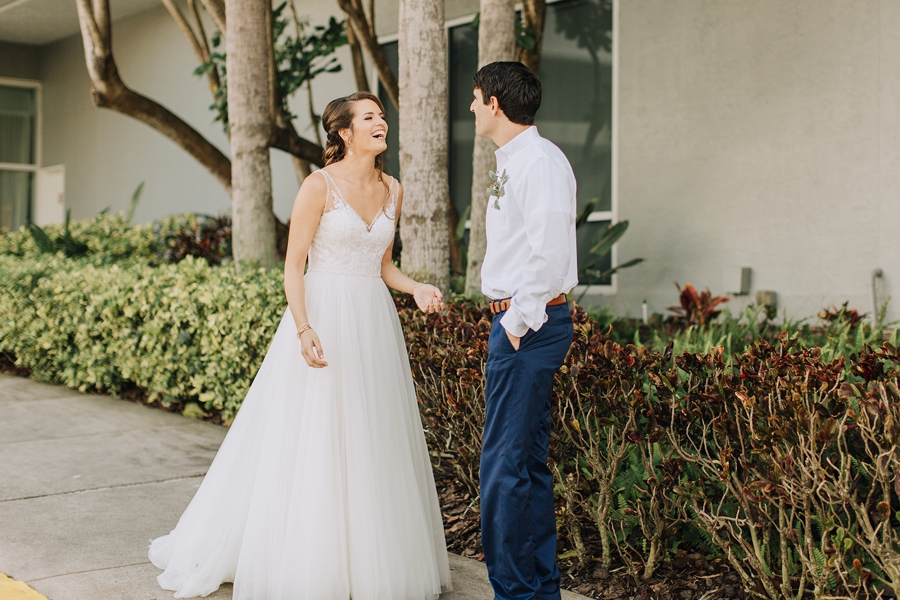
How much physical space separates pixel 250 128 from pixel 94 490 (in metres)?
2.94

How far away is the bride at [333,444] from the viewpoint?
10.8 feet

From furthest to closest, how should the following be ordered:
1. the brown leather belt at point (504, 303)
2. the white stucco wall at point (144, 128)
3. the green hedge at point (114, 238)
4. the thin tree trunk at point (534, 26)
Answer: the white stucco wall at point (144, 128) → the green hedge at point (114, 238) → the thin tree trunk at point (534, 26) → the brown leather belt at point (504, 303)

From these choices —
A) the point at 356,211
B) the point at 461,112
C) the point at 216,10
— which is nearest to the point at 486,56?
the point at 356,211

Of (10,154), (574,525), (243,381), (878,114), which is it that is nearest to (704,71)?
(878,114)

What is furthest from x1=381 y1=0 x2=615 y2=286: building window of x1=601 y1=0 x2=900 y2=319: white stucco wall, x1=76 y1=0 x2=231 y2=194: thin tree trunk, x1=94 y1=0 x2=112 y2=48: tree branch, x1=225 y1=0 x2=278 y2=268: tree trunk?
x1=94 y1=0 x2=112 y2=48: tree branch

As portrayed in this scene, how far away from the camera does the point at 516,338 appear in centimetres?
283

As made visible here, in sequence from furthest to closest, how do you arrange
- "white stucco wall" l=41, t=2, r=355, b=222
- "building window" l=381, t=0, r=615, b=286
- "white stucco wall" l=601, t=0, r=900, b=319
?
"white stucco wall" l=41, t=2, r=355, b=222 → "building window" l=381, t=0, r=615, b=286 → "white stucco wall" l=601, t=0, r=900, b=319

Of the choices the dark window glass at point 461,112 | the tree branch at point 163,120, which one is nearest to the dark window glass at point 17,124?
the tree branch at point 163,120

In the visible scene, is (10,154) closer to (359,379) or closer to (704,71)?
(704,71)

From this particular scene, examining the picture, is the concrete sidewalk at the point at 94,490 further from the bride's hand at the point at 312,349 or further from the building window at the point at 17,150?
the building window at the point at 17,150

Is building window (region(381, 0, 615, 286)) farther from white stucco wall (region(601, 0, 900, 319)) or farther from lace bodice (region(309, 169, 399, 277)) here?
lace bodice (region(309, 169, 399, 277))

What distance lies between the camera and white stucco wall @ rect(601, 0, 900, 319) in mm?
6539

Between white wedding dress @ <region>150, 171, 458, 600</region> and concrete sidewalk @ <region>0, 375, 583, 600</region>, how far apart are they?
0.72 ft

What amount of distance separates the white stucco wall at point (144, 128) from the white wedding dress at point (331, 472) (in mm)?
7329
